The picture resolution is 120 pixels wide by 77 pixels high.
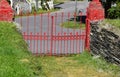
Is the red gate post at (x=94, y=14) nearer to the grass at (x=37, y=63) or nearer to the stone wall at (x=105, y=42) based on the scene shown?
the stone wall at (x=105, y=42)

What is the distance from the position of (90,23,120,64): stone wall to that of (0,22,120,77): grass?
0.91 feet

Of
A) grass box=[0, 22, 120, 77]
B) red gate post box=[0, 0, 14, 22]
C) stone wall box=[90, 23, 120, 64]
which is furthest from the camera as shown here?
red gate post box=[0, 0, 14, 22]

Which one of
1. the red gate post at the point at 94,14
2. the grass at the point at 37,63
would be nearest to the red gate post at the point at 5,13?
the grass at the point at 37,63

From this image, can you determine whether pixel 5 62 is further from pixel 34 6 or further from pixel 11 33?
pixel 34 6

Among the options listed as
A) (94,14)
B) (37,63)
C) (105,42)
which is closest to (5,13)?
(94,14)

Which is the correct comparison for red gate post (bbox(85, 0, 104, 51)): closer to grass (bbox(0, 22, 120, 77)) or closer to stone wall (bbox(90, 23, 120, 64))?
stone wall (bbox(90, 23, 120, 64))

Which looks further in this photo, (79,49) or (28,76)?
(79,49)

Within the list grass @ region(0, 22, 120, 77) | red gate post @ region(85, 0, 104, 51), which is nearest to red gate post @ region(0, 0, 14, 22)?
grass @ region(0, 22, 120, 77)

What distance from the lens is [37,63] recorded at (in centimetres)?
938

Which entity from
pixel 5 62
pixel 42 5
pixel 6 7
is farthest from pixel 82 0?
pixel 5 62

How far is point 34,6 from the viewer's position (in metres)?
42.0

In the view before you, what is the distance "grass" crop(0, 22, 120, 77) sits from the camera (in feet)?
26.2

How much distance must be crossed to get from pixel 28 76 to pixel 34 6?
3484 centimetres

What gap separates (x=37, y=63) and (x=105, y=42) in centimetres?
461
